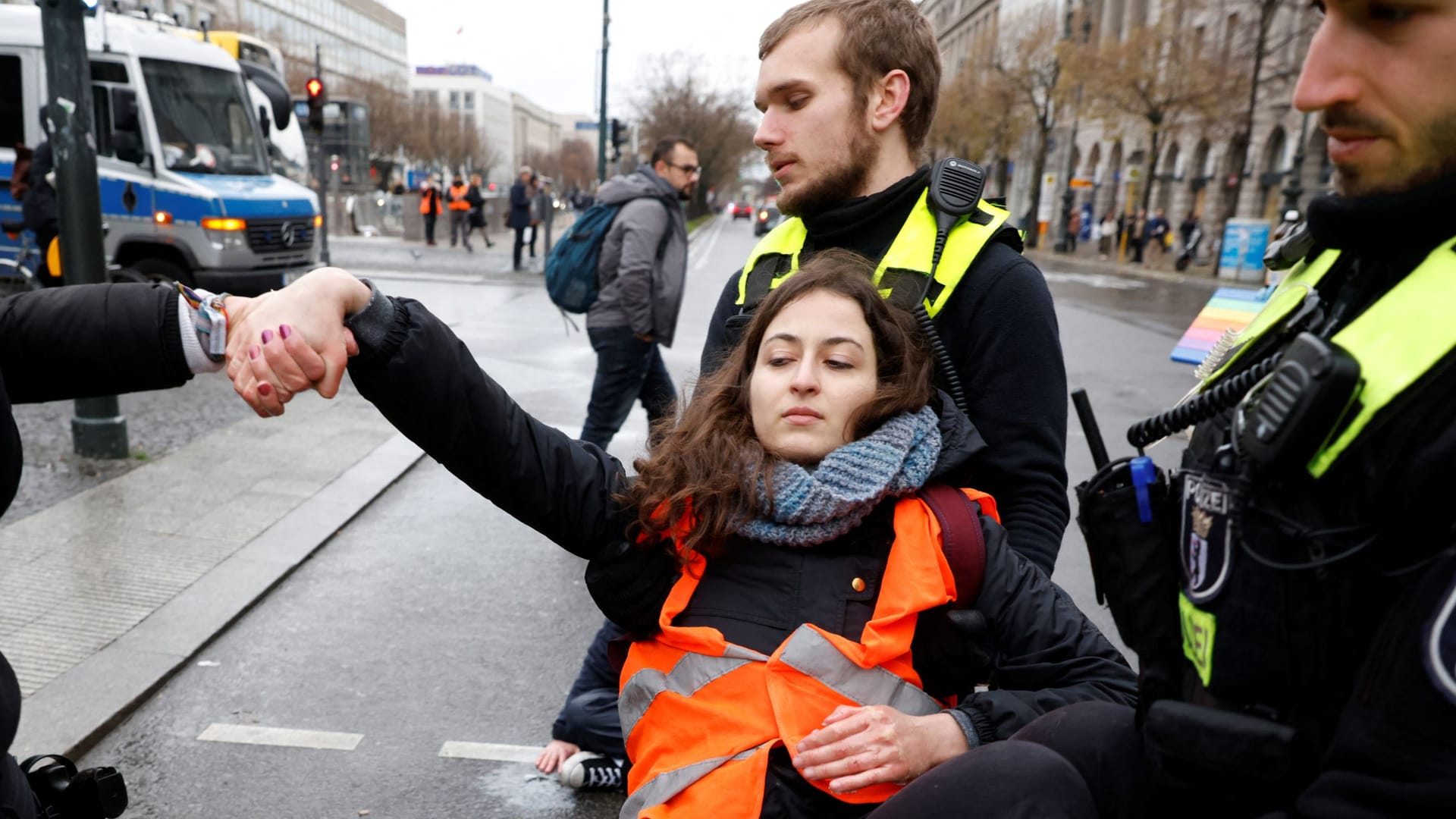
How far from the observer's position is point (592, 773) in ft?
10.8

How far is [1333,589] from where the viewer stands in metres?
1.01

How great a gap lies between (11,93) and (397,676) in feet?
34.1

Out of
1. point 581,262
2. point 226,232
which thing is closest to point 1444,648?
point 581,262

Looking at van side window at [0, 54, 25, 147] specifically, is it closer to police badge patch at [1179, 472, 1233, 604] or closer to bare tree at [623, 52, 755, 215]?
police badge patch at [1179, 472, 1233, 604]

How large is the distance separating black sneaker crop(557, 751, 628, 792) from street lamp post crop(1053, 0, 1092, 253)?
34.9 metres

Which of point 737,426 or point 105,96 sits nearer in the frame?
point 737,426

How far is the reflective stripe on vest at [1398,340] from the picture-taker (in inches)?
37.0

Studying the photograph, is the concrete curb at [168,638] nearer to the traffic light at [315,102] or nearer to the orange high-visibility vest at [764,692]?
the orange high-visibility vest at [764,692]

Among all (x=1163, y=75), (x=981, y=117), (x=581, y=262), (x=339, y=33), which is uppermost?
(x=339, y=33)

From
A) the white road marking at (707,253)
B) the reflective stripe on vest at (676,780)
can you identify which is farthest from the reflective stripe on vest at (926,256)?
the white road marking at (707,253)

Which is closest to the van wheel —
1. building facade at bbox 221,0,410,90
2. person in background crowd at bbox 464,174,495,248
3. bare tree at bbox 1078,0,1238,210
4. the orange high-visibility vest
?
the orange high-visibility vest

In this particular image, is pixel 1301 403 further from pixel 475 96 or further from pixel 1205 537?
pixel 475 96

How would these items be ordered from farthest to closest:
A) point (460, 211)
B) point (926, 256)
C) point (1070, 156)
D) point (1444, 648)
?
1. point (1070, 156)
2. point (460, 211)
3. point (926, 256)
4. point (1444, 648)

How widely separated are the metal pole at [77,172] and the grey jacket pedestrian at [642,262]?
290 cm
